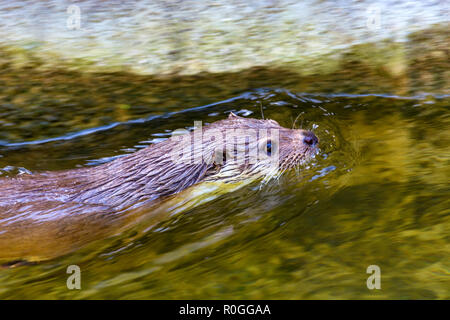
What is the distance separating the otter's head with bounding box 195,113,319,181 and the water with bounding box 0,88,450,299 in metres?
0.10

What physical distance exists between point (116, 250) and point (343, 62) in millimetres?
2680

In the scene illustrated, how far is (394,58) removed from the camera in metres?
4.83

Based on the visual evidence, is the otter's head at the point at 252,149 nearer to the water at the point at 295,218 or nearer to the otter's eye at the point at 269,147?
the otter's eye at the point at 269,147

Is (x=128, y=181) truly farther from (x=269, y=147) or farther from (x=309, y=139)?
(x=309, y=139)

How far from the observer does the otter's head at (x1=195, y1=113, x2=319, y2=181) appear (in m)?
3.68

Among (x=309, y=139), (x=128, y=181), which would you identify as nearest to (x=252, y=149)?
(x=309, y=139)

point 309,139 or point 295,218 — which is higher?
point 309,139

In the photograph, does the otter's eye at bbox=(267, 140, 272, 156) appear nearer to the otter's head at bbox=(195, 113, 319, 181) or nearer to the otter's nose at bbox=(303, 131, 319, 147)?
the otter's head at bbox=(195, 113, 319, 181)

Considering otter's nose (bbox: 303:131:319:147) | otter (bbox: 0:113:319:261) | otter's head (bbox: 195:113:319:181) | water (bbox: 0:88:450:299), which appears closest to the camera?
water (bbox: 0:88:450:299)

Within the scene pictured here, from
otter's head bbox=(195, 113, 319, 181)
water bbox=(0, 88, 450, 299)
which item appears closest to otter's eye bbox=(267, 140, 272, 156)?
otter's head bbox=(195, 113, 319, 181)

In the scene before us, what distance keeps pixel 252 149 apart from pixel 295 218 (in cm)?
84

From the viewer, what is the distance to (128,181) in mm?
3547
